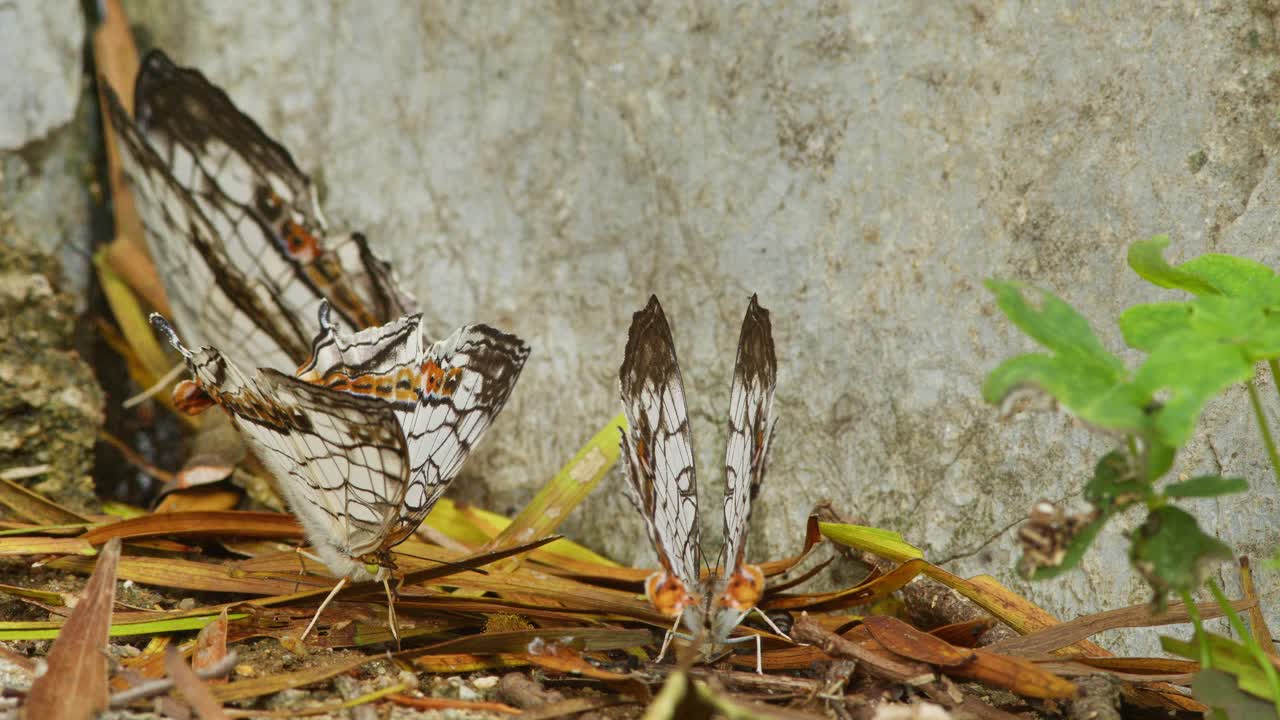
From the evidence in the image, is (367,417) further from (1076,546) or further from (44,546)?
(1076,546)

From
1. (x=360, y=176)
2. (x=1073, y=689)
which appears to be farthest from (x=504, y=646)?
(x=360, y=176)

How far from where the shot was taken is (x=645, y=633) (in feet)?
5.61

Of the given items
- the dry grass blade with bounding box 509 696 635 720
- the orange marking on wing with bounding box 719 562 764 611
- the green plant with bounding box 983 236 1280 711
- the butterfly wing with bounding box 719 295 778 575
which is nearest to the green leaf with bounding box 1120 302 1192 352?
the green plant with bounding box 983 236 1280 711

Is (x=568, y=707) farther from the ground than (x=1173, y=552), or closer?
closer

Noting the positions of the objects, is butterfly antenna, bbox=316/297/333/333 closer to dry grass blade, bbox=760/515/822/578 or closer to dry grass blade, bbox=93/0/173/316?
dry grass blade, bbox=93/0/173/316

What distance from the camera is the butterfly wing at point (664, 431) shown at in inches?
61.4

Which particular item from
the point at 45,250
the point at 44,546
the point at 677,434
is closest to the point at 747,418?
the point at 677,434

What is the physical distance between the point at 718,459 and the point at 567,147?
85cm

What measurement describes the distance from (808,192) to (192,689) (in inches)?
57.4

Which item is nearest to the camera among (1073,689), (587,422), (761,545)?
(1073,689)

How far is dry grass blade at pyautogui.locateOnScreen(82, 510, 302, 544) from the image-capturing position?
77.3 inches

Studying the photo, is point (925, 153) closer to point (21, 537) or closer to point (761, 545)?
point (761, 545)

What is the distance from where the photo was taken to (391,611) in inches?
65.8

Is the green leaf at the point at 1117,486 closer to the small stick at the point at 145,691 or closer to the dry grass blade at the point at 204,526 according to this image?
the small stick at the point at 145,691
